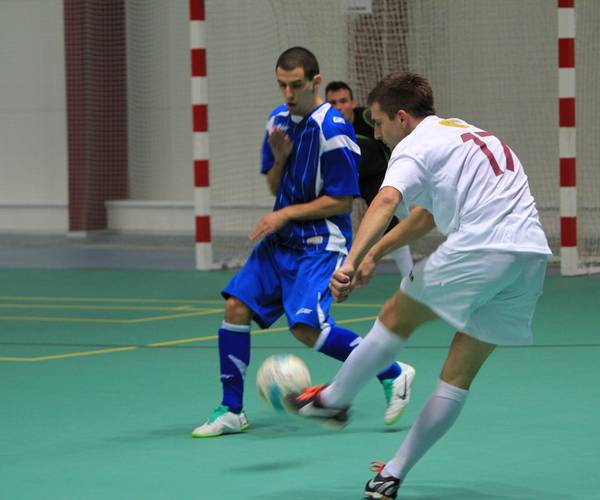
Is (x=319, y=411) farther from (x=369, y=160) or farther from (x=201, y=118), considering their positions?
(x=201, y=118)

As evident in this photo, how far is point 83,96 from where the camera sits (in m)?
18.7

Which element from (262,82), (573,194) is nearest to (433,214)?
(573,194)

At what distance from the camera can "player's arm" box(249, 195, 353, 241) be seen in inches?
251

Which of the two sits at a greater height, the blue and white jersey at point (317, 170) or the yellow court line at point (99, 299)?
the blue and white jersey at point (317, 170)

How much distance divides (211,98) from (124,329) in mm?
8449

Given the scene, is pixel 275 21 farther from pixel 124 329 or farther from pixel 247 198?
pixel 124 329

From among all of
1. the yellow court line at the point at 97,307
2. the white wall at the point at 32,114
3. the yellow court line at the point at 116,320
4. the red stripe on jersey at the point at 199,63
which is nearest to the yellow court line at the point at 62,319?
the yellow court line at the point at 116,320

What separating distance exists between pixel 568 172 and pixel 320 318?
664 cm

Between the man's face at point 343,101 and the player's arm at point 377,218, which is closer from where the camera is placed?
the player's arm at point 377,218

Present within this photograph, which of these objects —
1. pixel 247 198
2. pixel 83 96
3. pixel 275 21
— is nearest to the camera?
pixel 275 21

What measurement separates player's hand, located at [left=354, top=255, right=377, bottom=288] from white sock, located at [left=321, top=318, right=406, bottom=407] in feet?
0.51

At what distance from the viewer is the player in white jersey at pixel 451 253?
191 inches

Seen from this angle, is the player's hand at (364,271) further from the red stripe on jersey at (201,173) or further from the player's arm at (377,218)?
the red stripe on jersey at (201,173)

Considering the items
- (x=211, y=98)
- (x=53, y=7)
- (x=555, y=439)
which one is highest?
(x=53, y=7)
